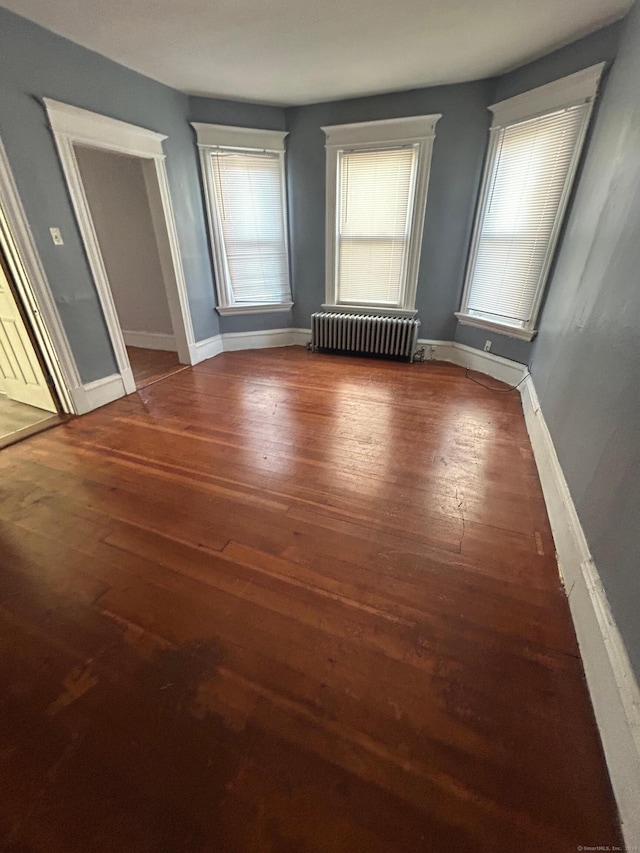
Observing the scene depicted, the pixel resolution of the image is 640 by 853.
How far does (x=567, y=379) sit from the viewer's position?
83.0 inches

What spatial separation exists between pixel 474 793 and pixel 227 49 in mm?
4412

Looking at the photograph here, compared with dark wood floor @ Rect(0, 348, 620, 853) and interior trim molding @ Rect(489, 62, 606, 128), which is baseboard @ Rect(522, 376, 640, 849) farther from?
interior trim molding @ Rect(489, 62, 606, 128)

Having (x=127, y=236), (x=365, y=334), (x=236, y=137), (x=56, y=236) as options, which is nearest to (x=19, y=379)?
(x=56, y=236)

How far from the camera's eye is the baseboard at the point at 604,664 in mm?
895

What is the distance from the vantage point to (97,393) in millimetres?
3176

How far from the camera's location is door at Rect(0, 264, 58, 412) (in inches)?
107

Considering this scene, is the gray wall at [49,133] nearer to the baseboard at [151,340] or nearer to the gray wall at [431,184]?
the gray wall at [431,184]

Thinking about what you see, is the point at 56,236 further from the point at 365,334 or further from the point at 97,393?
the point at 365,334

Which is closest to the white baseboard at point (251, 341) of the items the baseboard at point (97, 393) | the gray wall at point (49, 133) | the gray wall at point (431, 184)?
the gray wall at point (431, 184)

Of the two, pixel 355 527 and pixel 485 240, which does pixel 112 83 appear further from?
pixel 355 527

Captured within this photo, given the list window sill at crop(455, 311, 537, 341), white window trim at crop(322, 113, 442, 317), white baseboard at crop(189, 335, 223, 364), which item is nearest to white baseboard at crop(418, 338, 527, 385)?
window sill at crop(455, 311, 537, 341)

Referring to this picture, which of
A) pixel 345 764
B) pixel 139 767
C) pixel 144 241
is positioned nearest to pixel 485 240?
pixel 144 241

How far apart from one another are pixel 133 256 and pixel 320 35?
316 centimetres

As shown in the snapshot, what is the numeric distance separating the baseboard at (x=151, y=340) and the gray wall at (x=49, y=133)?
1583 millimetres
